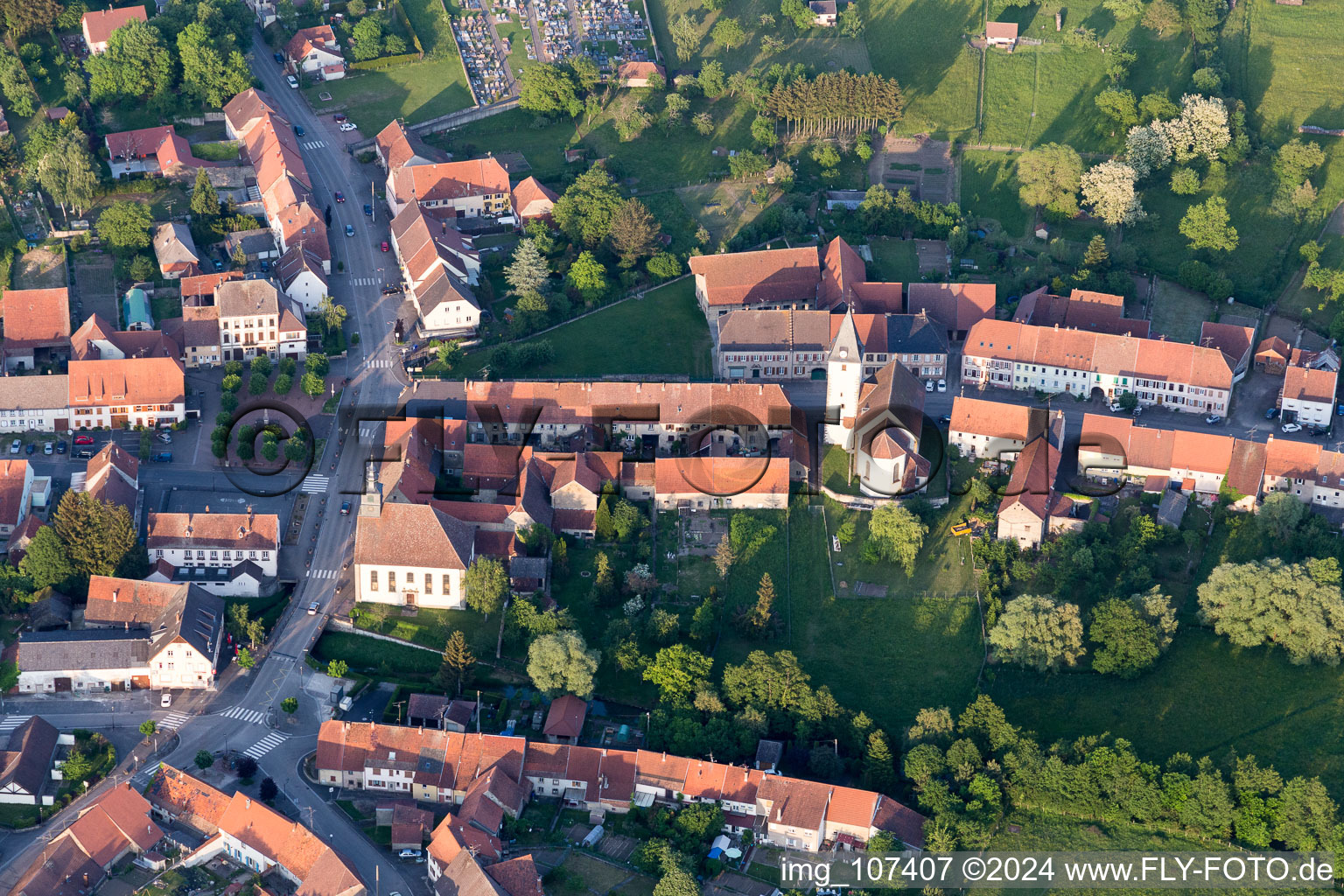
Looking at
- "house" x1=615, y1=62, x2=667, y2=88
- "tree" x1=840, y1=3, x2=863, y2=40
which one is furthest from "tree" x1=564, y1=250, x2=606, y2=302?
"tree" x1=840, y1=3, x2=863, y2=40

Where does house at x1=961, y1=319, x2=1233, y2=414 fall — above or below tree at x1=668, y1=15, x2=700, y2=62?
below

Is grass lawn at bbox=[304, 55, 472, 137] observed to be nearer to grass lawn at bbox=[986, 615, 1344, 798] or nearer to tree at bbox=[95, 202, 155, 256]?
tree at bbox=[95, 202, 155, 256]

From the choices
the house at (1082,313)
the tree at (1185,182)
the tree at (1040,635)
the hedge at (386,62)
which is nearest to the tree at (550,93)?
the hedge at (386,62)

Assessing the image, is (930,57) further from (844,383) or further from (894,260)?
(844,383)

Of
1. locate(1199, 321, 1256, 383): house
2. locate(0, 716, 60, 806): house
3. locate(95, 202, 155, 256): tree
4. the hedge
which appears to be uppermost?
locate(95, 202, 155, 256): tree

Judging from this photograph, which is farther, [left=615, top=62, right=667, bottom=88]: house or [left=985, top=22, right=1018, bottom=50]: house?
[left=985, top=22, right=1018, bottom=50]: house

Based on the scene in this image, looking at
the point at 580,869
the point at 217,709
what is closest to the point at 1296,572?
the point at 580,869

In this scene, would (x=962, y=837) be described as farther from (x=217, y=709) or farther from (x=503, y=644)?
(x=217, y=709)

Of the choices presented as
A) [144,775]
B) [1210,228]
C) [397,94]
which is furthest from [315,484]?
[1210,228]
